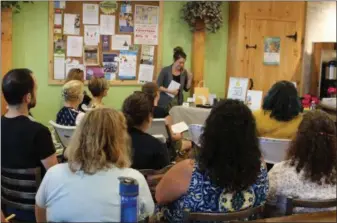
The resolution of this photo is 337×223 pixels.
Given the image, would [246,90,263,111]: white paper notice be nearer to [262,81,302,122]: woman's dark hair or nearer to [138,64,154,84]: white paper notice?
[262,81,302,122]: woman's dark hair

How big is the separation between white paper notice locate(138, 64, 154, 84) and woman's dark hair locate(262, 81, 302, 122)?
3.26 metres

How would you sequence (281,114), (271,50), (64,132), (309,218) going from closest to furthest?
(309,218), (281,114), (64,132), (271,50)

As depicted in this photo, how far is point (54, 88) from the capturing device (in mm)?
5961

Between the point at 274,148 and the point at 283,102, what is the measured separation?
34cm

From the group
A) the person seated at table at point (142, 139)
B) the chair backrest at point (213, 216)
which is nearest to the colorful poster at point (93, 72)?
the person seated at table at point (142, 139)

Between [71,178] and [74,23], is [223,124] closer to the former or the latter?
[71,178]

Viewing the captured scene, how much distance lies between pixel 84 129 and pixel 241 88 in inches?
128

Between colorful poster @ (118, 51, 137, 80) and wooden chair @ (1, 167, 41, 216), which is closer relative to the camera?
wooden chair @ (1, 167, 41, 216)

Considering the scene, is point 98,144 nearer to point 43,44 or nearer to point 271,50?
point 43,44

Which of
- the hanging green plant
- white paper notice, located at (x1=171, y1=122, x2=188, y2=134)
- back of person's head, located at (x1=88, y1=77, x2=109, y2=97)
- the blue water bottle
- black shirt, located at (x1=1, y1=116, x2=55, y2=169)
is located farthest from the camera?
the hanging green plant

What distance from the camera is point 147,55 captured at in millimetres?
6398

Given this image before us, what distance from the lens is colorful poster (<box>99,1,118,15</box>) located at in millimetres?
6055

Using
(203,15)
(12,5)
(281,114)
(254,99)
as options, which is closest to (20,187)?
(281,114)

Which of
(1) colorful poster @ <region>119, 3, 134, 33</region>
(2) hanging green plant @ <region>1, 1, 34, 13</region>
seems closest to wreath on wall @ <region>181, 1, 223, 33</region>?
(1) colorful poster @ <region>119, 3, 134, 33</region>
